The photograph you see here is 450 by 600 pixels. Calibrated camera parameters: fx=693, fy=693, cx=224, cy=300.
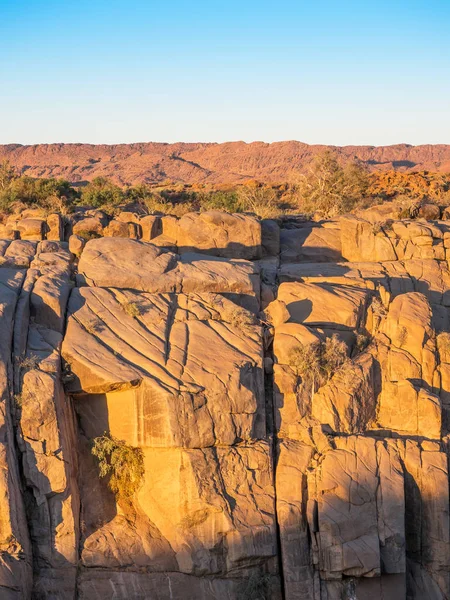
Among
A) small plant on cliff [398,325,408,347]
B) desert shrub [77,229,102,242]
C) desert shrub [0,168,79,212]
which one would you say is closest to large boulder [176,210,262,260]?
desert shrub [77,229,102,242]

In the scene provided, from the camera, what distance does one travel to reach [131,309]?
1248 cm

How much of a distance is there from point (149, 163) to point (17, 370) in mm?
67395

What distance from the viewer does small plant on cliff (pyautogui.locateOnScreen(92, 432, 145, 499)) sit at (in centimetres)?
1137

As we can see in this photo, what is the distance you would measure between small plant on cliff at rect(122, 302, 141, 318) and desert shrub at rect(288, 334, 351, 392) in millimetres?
2883

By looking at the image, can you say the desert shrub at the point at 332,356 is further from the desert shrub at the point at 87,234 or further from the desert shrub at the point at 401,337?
the desert shrub at the point at 87,234

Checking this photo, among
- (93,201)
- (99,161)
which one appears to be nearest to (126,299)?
(93,201)

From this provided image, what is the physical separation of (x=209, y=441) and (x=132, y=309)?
9.23ft

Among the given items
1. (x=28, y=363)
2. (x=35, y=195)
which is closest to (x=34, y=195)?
(x=35, y=195)

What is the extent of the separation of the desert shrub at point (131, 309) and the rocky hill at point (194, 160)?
178 feet

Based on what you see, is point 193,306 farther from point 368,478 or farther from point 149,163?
point 149,163

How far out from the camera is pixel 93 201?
25.4 m

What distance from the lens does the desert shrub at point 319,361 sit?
12.5 metres

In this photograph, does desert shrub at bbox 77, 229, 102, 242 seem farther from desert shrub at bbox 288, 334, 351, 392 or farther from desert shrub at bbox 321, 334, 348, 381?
desert shrub at bbox 321, 334, 348, 381

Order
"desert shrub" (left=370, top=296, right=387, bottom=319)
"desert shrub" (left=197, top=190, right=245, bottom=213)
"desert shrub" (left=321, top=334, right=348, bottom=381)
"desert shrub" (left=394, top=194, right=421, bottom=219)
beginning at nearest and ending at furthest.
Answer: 1. "desert shrub" (left=321, top=334, right=348, bottom=381)
2. "desert shrub" (left=370, top=296, right=387, bottom=319)
3. "desert shrub" (left=394, top=194, right=421, bottom=219)
4. "desert shrub" (left=197, top=190, right=245, bottom=213)
